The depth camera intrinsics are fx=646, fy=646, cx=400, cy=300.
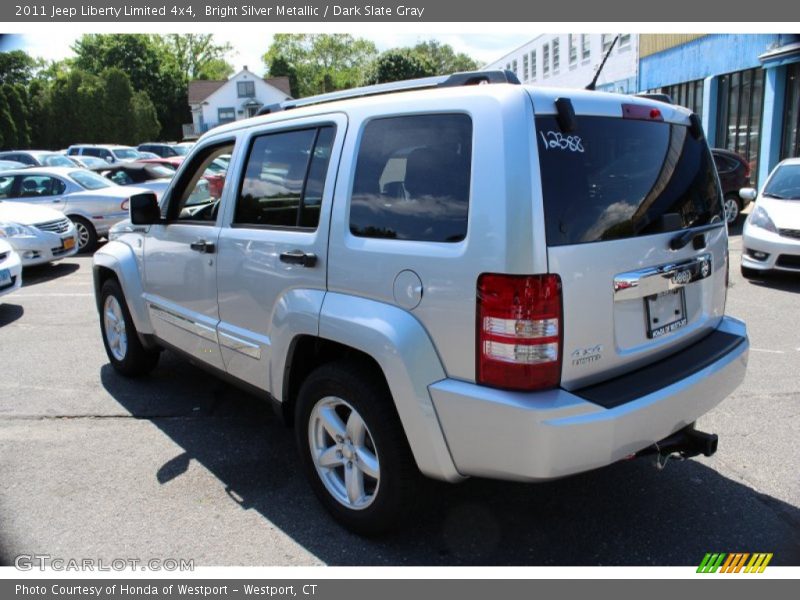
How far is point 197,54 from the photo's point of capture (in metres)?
85.9

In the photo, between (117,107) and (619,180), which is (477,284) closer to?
(619,180)

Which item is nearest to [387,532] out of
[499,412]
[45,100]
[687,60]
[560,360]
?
[499,412]

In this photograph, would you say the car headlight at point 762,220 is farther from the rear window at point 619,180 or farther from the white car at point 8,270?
the white car at point 8,270

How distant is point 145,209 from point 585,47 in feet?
90.1

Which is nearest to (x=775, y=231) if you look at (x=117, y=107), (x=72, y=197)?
(x=72, y=197)

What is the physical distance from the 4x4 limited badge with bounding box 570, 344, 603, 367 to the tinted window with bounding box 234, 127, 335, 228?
4.52ft

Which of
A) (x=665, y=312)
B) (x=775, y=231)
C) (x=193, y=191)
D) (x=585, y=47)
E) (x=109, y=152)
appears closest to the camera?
(x=665, y=312)

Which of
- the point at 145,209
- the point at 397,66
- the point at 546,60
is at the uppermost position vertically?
the point at 397,66

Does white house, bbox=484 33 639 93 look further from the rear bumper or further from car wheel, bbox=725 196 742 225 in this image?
the rear bumper

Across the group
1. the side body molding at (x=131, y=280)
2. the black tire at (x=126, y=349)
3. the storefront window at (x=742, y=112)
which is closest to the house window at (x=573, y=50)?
the storefront window at (x=742, y=112)

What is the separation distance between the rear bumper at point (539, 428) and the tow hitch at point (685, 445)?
23 cm

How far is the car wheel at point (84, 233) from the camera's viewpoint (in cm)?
1209

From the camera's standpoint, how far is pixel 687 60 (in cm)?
1906

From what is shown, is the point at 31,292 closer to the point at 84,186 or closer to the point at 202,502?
the point at 84,186
